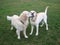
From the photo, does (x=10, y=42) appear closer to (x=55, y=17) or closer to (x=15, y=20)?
(x=15, y=20)

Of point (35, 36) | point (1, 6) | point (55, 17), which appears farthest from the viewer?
point (1, 6)

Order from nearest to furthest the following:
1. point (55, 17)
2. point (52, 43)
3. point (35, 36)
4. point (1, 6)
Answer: point (52, 43), point (35, 36), point (55, 17), point (1, 6)

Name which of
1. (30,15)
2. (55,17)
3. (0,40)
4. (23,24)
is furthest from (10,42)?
(55,17)

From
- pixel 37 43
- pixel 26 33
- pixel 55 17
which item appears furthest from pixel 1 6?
pixel 37 43

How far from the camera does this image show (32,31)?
188 inches

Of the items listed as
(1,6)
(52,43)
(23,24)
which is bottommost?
(52,43)

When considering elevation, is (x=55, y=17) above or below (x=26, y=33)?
above

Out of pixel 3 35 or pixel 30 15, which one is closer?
pixel 30 15

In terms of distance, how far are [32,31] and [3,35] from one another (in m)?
0.85

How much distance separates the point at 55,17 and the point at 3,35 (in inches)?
91.2

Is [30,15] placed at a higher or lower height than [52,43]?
higher

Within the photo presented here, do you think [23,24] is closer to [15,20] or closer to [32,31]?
[15,20]

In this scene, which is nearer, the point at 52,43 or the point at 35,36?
the point at 52,43

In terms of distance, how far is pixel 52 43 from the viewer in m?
4.21
